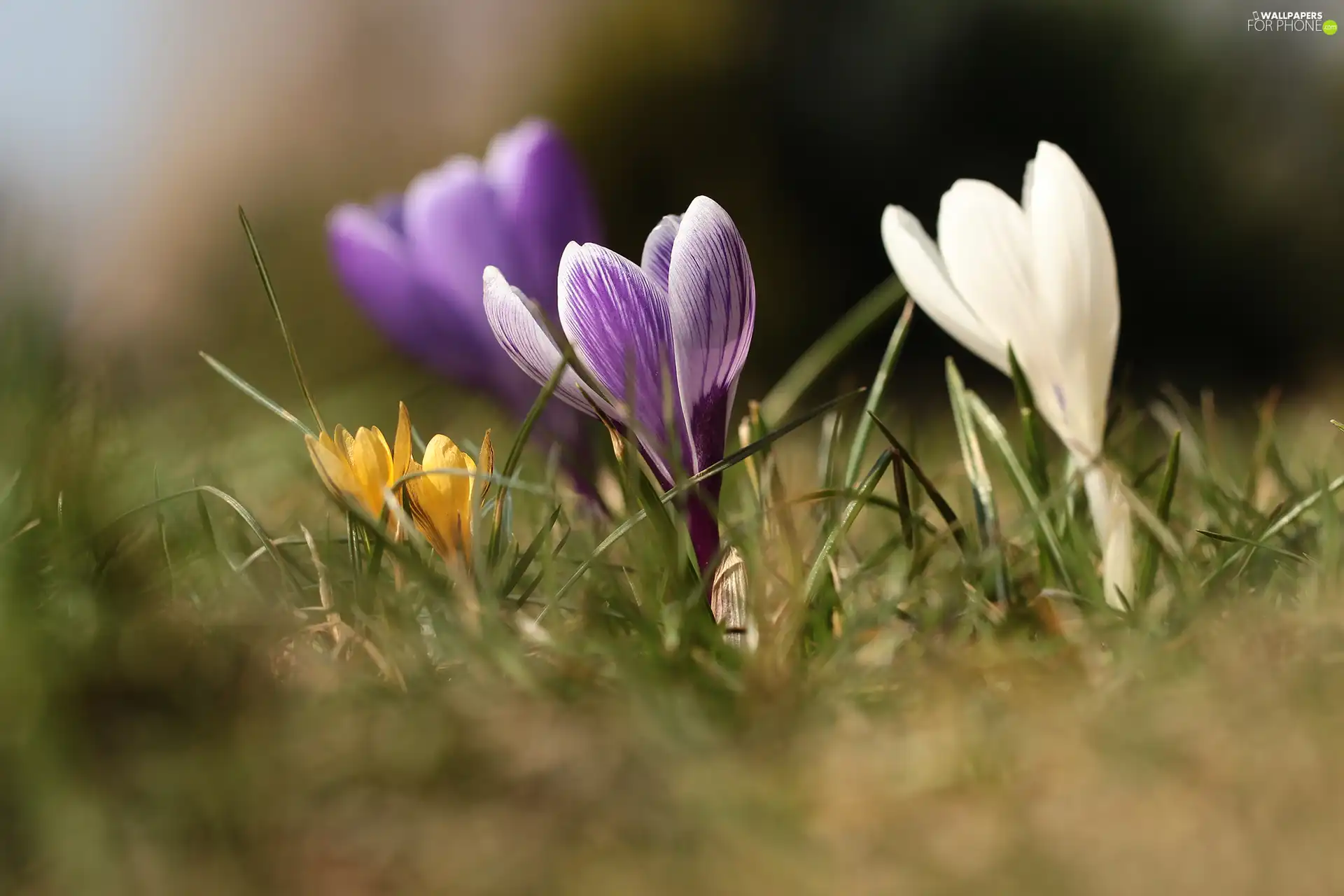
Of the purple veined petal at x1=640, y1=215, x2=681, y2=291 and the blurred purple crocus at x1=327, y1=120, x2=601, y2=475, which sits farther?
the blurred purple crocus at x1=327, y1=120, x2=601, y2=475

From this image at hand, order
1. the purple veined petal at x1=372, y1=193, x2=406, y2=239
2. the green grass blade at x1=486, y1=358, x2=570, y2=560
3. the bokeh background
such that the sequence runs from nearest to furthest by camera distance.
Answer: the green grass blade at x1=486, y1=358, x2=570, y2=560 < the purple veined petal at x1=372, y1=193, x2=406, y2=239 < the bokeh background

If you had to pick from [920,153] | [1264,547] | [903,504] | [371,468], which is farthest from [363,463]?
[920,153]

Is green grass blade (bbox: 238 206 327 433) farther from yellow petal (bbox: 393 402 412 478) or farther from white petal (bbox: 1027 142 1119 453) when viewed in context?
white petal (bbox: 1027 142 1119 453)

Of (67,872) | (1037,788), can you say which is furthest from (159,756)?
(1037,788)

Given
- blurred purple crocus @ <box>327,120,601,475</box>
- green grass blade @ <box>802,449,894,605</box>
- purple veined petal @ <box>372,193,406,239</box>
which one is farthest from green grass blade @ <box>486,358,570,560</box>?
purple veined petal @ <box>372,193,406,239</box>

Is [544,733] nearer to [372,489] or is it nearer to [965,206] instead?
[372,489]

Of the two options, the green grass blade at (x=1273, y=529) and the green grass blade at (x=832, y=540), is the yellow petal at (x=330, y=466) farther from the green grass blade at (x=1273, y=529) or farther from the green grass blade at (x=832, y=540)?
the green grass blade at (x=1273, y=529)
